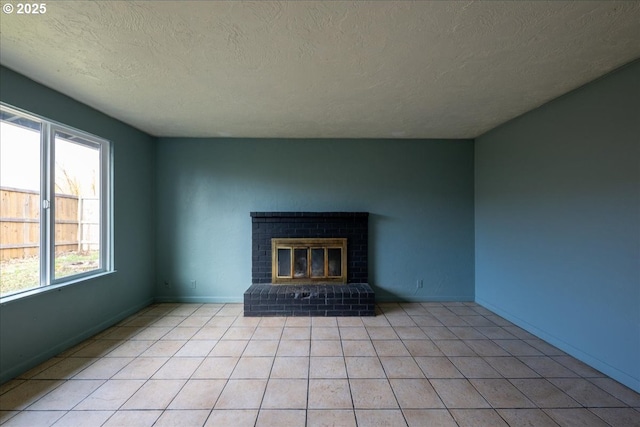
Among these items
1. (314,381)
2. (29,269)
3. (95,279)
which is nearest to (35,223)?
(29,269)

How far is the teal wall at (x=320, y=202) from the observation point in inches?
157

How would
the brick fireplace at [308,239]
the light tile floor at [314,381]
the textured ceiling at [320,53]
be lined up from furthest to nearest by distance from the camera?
the brick fireplace at [308,239]
the light tile floor at [314,381]
the textured ceiling at [320,53]

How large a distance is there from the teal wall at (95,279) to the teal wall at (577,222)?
482 cm

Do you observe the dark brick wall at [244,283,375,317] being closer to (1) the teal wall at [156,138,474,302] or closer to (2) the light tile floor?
(2) the light tile floor

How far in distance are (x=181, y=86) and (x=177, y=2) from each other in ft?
3.42

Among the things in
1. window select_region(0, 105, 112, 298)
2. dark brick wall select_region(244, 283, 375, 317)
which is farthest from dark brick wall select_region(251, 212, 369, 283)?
window select_region(0, 105, 112, 298)

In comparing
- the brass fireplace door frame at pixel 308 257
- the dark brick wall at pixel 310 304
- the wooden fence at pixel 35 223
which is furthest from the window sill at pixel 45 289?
the brass fireplace door frame at pixel 308 257

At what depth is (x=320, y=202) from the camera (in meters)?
4.04

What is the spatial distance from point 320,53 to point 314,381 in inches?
97.6

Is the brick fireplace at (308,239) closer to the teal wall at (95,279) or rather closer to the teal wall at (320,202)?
the teal wall at (320,202)

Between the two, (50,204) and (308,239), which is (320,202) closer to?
(308,239)

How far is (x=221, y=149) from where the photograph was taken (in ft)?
13.1

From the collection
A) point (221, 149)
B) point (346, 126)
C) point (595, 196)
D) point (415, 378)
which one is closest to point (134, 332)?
point (221, 149)

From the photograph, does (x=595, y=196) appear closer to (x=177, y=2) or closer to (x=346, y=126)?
(x=346, y=126)
